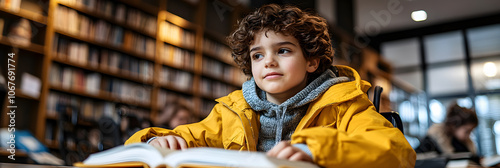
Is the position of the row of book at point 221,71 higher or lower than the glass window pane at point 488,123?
higher

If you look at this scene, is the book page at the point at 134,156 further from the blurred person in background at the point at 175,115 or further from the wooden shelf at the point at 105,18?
the wooden shelf at the point at 105,18

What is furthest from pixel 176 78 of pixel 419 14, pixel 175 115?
pixel 419 14

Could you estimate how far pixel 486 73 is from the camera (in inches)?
288

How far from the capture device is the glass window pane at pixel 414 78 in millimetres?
7969


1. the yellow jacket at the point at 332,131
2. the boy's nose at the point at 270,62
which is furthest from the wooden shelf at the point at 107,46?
the boy's nose at the point at 270,62

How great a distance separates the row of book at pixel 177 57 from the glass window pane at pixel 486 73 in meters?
5.60

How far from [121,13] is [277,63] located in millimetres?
3277

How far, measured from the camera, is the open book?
1.81 ft

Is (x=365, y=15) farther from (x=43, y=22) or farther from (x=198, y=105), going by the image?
(x=43, y=22)

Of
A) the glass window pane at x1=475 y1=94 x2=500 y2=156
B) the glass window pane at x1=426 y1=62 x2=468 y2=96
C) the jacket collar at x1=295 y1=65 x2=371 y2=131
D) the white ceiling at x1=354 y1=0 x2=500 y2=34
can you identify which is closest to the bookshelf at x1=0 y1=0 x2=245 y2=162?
→ the jacket collar at x1=295 y1=65 x2=371 y2=131

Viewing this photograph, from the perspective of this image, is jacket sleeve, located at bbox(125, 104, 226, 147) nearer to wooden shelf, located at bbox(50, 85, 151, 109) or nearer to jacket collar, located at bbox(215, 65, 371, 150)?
jacket collar, located at bbox(215, 65, 371, 150)

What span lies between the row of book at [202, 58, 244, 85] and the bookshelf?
2 centimetres

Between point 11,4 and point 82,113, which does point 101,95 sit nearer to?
point 82,113

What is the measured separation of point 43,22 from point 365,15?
5.09 m
